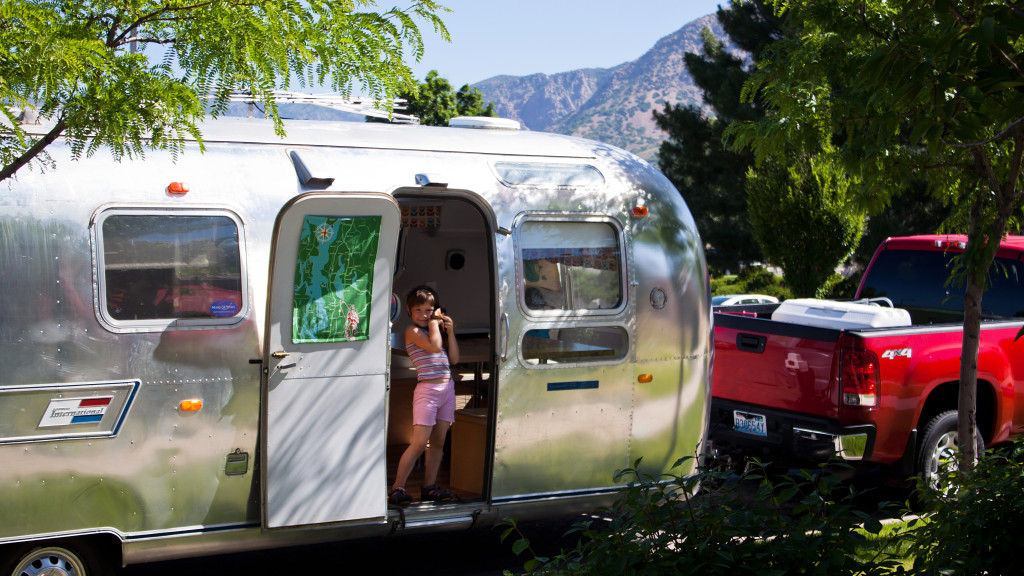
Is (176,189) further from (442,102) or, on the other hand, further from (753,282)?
(753,282)

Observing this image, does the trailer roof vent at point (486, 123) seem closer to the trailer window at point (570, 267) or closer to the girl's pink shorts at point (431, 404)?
the trailer window at point (570, 267)

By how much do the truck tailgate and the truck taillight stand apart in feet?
0.21

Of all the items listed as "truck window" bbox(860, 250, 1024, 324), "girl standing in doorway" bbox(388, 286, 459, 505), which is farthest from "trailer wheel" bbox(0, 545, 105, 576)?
"truck window" bbox(860, 250, 1024, 324)

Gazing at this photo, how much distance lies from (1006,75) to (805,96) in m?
3.01

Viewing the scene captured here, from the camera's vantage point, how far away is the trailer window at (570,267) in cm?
611

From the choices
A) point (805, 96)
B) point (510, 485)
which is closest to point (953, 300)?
point (805, 96)

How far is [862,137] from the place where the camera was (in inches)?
222

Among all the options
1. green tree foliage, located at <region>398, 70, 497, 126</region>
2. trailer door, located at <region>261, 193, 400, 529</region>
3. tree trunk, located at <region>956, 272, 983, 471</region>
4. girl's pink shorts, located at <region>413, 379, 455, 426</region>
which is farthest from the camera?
green tree foliage, located at <region>398, 70, 497, 126</region>

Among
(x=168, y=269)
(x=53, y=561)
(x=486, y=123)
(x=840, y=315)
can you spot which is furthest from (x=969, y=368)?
(x=53, y=561)

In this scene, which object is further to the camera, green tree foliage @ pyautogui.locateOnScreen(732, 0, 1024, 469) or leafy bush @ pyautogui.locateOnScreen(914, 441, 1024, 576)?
green tree foliage @ pyautogui.locateOnScreen(732, 0, 1024, 469)

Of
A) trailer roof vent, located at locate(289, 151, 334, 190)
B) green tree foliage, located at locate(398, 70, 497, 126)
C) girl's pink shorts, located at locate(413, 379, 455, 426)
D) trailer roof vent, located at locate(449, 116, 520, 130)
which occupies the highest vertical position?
green tree foliage, located at locate(398, 70, 497, 126)

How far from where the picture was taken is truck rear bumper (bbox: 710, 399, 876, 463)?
22.0ft

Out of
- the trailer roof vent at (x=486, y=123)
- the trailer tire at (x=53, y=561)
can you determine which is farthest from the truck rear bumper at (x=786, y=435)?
the trailer tire at (x=53, y=561)

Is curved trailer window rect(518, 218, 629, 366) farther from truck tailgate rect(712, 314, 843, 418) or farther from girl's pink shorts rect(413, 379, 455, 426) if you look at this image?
truck tailgate rect(712, 314, 843, 418)
